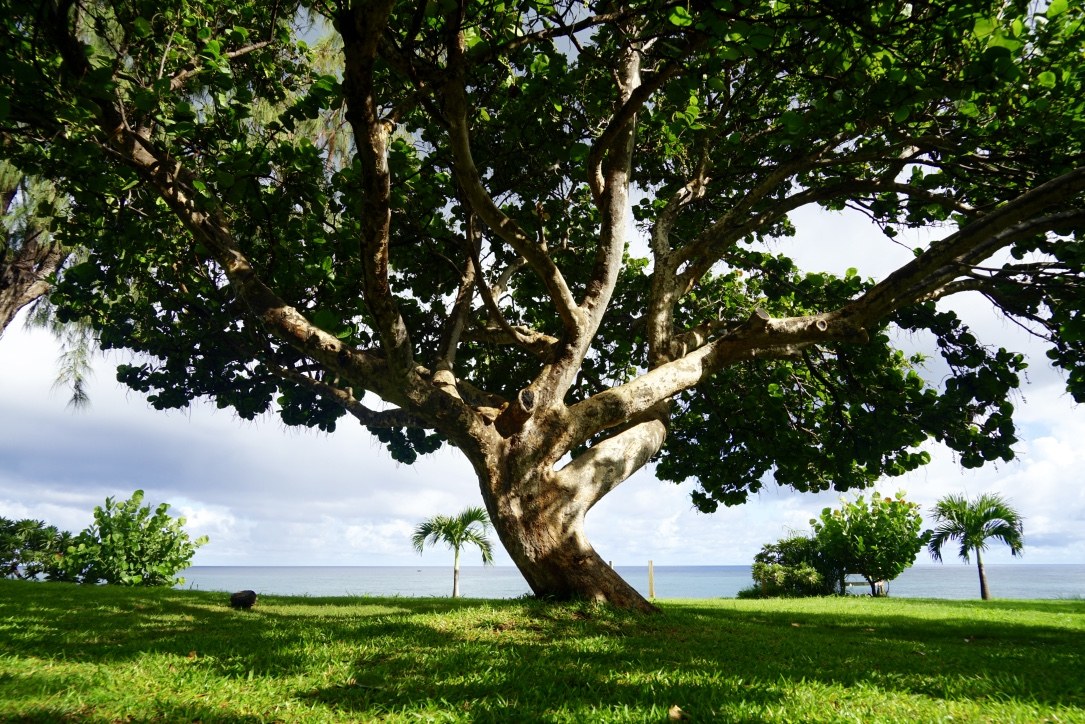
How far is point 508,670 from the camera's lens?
454cm

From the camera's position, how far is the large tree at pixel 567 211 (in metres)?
6.12

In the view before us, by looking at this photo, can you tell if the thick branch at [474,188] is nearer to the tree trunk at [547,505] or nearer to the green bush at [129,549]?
the tree trunk at [547,505]

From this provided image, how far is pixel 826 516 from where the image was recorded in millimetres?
22250

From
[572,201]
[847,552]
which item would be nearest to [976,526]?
[847,552]

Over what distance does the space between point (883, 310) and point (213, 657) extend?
7933 mm

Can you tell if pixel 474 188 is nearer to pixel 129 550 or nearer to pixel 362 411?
pixel 362 411

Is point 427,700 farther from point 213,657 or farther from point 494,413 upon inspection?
point 494,413

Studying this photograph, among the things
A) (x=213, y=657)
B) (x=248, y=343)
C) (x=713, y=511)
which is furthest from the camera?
(x=713, y=511)

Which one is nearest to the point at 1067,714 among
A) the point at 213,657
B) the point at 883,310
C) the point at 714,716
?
the point at 714,716

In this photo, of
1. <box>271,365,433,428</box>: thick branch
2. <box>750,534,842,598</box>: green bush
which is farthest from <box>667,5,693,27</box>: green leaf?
<box>750,534,842,598</box>: green bush

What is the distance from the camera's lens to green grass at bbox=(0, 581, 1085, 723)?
3639 millimetres

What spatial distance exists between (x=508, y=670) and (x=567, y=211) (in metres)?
8.07

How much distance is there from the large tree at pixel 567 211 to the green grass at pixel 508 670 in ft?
5.65

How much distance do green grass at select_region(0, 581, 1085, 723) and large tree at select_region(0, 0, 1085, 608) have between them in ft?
5.65
